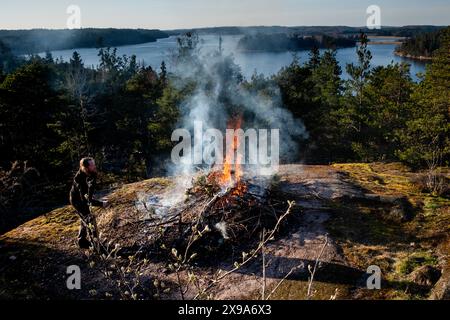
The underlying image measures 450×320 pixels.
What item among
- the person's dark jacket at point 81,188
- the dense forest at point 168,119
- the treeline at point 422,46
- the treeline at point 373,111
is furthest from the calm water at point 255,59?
the person's dark jacket at point 81,188

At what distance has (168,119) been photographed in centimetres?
2317

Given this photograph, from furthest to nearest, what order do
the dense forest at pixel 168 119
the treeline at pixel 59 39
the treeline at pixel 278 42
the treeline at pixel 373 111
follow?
the treeline at pixel 59 39 < the treeline at pixel 278 42 < the treeline at pixel 373 111 < the dense forest at pixel 168 119

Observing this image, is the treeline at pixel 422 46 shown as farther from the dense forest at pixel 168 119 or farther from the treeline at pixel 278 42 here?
the dense forest at pixel 168 119

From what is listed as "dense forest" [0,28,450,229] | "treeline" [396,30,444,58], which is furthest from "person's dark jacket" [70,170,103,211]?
"treeline" [396,30,444,58]

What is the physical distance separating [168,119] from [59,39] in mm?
156488

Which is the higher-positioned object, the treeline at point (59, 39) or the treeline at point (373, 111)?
the treeline at point (59, 39)

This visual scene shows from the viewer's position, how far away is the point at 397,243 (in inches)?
279

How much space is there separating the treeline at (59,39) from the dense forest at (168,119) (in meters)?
108

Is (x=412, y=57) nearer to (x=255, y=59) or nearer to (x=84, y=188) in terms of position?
(x=255, y=59)

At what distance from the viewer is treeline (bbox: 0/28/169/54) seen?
141 m

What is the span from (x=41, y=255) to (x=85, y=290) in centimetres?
169

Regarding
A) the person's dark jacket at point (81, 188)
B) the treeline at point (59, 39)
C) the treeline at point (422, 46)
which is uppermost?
the treeline at point (59, 39)

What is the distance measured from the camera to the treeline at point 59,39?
14088 centimetres

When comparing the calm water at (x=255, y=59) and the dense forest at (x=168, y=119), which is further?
the calm water at (x=255, y=59)
